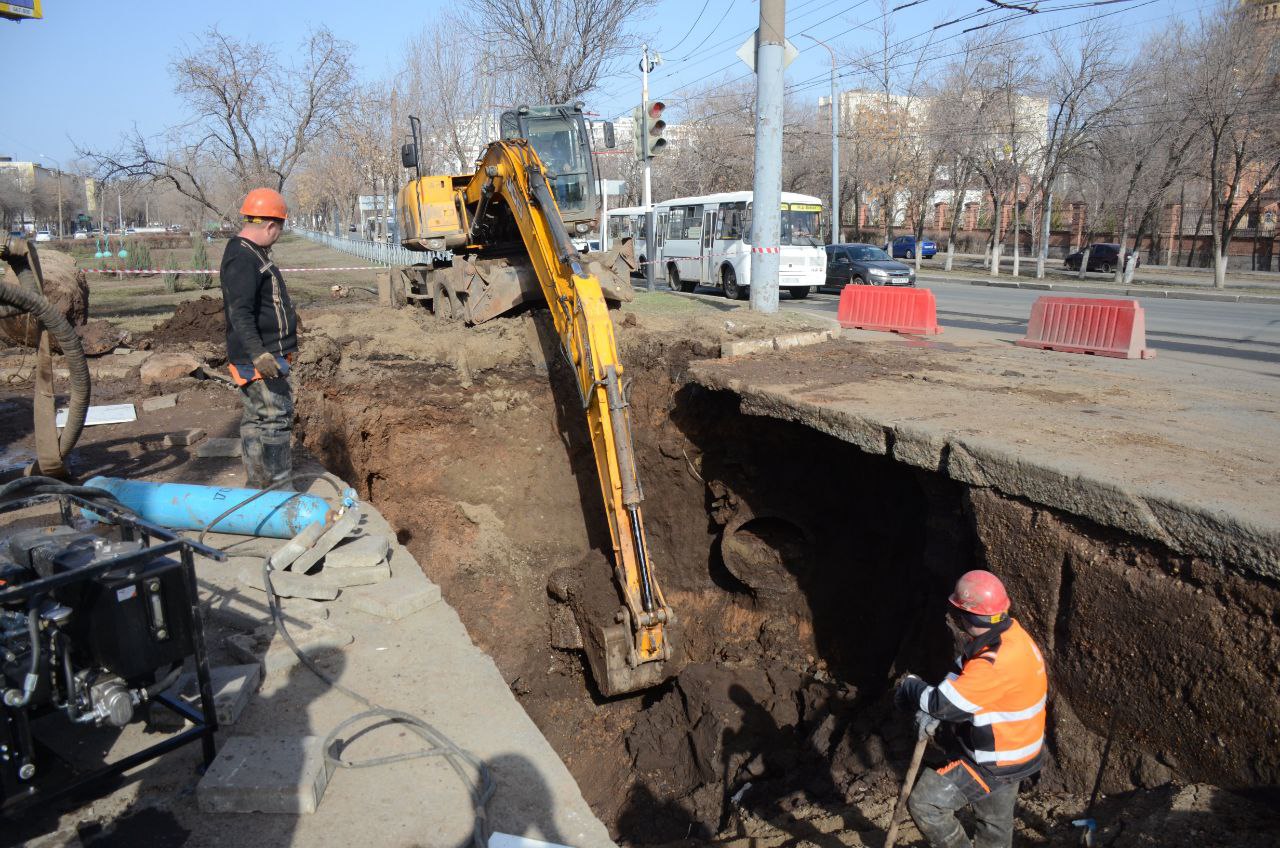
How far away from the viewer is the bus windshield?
20.1 m

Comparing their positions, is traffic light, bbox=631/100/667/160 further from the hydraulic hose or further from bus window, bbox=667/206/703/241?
the hydraulic hose

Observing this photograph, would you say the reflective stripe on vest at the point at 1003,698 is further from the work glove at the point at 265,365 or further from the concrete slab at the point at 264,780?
the work glove at the point at 265,365

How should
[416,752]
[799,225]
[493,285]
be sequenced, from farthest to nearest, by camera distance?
[799,225] < [493,285] < [416,752]

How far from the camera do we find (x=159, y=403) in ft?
29.7

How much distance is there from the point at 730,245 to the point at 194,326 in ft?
37.1

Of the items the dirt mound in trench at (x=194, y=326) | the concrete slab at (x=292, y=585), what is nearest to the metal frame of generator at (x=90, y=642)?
the concrete slab at (x=292, y=585)

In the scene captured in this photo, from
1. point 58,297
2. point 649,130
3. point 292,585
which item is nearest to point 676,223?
point 649,130

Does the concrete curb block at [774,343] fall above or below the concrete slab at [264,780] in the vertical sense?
above

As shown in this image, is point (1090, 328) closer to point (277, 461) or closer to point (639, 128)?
point (277, 461)

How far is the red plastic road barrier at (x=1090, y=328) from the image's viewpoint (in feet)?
29.7

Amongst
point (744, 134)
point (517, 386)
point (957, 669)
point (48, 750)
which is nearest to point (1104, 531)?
point (957, 669)

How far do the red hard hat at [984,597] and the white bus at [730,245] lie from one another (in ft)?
48.8

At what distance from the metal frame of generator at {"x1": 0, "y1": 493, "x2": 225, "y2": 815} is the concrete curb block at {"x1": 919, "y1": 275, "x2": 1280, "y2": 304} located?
2512cm

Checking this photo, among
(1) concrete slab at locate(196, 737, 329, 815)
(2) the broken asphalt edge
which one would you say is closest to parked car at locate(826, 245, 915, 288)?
(2) the broken asphalt edge
